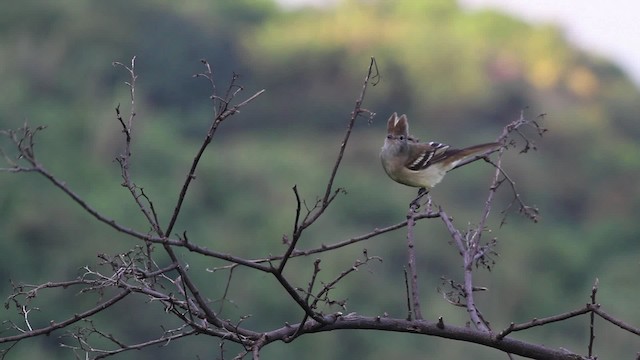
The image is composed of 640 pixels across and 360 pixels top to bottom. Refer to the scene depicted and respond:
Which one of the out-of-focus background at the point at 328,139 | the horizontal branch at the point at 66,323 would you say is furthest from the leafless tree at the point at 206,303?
the out-of-focus background at the point at 328,139

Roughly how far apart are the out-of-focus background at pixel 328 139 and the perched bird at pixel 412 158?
27.3m

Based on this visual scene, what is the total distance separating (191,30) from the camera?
147ft

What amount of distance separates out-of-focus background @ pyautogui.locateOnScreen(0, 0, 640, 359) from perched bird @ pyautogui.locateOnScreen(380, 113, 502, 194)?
27.3 metres

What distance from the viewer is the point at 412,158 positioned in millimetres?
4273

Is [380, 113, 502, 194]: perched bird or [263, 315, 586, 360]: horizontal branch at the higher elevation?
[380, 113, 502, 194]: perched bird

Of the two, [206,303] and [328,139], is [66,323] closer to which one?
[206,303]

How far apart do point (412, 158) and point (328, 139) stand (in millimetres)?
40410

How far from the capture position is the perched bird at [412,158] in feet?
13.8

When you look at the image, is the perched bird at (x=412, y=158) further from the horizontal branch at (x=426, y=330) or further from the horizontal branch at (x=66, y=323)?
the horizontal branch at (x=66, y=323)

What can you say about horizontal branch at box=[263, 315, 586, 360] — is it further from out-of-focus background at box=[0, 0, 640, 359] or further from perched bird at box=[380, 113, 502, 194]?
out-of-focus background at box=[0, 0, 640, 359]

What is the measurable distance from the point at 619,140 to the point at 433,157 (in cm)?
4719

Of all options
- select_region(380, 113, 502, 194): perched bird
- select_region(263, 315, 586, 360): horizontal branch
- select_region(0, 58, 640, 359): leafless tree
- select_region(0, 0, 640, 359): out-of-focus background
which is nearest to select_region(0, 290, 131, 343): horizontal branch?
select_region(0, 58, 640, 359): leafless tree

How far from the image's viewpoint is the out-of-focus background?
3503 centimetres

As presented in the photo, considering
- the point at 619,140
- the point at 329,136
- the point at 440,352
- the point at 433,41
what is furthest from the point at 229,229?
the point at 619,140
